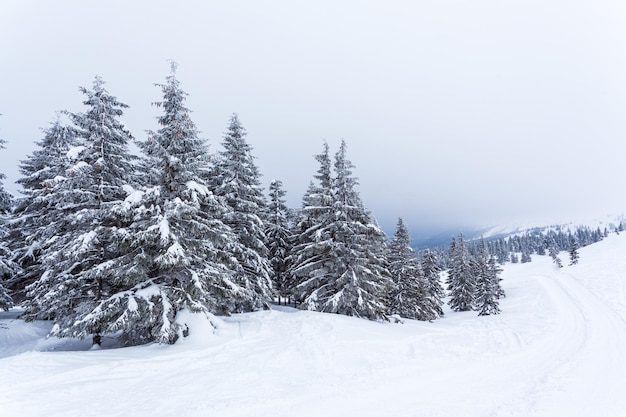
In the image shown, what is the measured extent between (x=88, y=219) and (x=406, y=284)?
2539 cm

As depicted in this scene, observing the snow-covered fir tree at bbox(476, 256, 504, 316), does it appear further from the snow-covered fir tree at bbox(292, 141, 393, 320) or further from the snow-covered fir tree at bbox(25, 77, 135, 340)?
the snow-covered fir tree at bbox(25, 77, 135, 340)

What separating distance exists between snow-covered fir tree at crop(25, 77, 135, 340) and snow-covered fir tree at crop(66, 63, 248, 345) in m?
0.77

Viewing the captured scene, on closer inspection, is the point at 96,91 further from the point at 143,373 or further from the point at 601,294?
the point at 601,294

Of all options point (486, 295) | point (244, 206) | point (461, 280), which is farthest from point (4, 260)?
point (461, 280)

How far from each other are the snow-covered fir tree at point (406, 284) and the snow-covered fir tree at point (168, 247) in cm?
1870

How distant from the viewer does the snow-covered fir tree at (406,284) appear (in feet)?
90.2

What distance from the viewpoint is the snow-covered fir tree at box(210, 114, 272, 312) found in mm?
17844

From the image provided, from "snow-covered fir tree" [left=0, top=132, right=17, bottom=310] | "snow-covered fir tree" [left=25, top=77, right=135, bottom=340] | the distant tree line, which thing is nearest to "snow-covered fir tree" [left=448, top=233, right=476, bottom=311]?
the distant tree line

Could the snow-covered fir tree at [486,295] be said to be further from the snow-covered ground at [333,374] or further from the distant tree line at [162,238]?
the distant tree line at [162,238]

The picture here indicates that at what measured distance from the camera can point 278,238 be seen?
83.5 ft

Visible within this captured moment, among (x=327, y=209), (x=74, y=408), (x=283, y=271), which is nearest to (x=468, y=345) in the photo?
(x=327, y=209)

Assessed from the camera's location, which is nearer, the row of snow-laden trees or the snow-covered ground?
the snow-covered ground

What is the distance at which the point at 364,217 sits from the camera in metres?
18.4

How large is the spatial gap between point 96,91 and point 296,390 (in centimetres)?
1455
